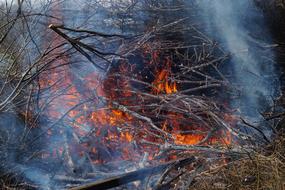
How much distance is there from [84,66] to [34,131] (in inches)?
67.8

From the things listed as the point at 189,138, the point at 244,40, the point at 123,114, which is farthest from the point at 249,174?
the point at 244,40

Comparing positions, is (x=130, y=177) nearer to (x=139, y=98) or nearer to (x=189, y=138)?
(x=189, y=138)

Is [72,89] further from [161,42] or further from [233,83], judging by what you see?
[233,83]

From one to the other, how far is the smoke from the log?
200cm

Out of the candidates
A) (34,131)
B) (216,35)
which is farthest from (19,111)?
(216,35)

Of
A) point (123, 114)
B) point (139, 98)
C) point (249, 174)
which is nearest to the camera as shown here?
point (249, 174)

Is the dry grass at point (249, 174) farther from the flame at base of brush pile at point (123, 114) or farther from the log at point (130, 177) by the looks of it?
the flame at base of brush pile at point (123, 114)

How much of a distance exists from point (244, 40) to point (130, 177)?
3.71m

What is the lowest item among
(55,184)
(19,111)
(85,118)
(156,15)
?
(55,184)

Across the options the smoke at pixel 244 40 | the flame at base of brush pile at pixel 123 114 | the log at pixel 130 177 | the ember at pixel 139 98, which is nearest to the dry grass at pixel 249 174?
the ember at pixel 139 98

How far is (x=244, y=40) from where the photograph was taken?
21.5 feet

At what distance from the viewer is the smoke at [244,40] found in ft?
20.2

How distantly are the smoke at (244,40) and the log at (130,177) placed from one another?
2.00 metres

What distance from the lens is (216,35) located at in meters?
6.75
